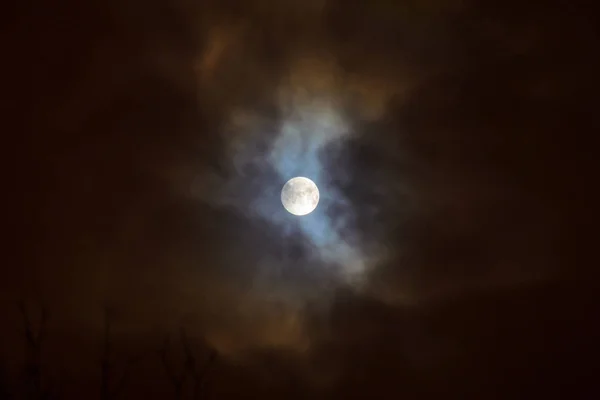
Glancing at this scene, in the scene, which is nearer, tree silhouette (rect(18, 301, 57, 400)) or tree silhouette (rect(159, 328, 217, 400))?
tree silhouette (rect(18, 301, 57, 400))

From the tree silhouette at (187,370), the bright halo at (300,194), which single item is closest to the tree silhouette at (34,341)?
the tree silhouette at (187,370)

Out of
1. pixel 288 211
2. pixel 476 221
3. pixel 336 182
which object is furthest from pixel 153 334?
pixel 476 221

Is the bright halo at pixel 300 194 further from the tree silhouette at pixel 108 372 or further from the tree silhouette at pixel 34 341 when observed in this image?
the tree silhouette at pixel 34 341

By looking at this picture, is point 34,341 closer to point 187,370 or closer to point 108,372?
point 108,372

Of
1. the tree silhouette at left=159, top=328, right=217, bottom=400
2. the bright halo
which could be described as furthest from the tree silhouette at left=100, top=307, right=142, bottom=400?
the bright halo

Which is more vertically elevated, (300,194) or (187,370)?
(300,194)

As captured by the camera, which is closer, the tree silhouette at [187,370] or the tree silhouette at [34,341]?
the tree silhouette at [34,341]

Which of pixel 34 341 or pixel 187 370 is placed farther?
pixel 187 370

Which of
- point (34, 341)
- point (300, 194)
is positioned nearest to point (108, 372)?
point (34, 341)

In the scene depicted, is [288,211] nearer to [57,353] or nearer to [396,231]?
[396,231]

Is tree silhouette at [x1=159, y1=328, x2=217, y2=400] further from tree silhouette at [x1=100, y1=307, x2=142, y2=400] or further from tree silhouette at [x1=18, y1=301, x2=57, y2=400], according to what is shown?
tree silhouette at [x1=18, y1=301, x2=57, y2=400]

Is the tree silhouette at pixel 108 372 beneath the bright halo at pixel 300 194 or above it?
beneath

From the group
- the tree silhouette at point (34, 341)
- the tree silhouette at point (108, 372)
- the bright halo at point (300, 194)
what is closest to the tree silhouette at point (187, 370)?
the tree silhouette at point (108, 372)

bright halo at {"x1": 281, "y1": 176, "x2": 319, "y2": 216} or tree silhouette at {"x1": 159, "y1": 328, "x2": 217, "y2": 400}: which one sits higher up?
bright halo at {"x1": 281, "y1": 176, "x2": 319, "y2": 216}
